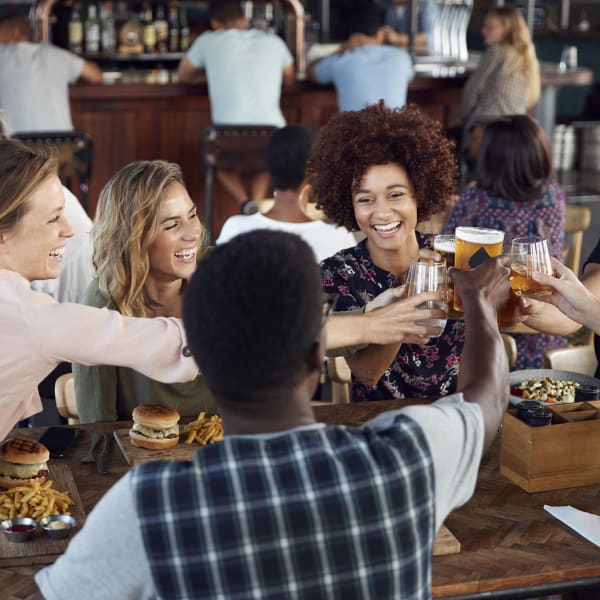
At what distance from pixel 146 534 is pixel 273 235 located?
0.38 meters

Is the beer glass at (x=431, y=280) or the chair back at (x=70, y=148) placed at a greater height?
the beer glass at (x=431, y=280)

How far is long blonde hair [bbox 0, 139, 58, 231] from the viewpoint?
6.75ft

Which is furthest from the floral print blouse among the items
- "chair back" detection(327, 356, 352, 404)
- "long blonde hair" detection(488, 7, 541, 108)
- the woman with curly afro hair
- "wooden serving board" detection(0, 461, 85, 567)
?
"long blonde hair" detection(488, 7, 541, 108)

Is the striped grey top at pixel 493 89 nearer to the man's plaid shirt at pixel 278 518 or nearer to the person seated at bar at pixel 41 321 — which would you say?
the person seated at bar at pixel 41 321

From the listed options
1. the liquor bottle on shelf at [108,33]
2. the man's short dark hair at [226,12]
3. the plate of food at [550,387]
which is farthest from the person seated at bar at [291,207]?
the liquor bottle on shelf at [108,33]

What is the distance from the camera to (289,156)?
12.6ft

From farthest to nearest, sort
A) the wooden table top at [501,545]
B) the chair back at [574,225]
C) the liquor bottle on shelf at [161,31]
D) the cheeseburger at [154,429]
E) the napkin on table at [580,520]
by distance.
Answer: the liquor bottle on shelf at [161,31] < the chair back at [574,225] < the cheeseburger at [154,429] < the napkin on table at [580,520] < the wooden table top at [501,545]

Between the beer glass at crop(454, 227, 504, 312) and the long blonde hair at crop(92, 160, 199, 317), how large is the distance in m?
0.82

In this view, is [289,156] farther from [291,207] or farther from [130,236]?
[130,236]

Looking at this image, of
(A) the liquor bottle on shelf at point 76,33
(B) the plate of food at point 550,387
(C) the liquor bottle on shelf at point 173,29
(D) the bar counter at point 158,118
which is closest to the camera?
(B) the plate of food at point 550,387

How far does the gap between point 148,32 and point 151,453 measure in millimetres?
6217

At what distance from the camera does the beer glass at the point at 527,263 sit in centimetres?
199

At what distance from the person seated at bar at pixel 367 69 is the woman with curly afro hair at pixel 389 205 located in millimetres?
3296

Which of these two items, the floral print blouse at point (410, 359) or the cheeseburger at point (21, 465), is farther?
the floral print blouse at point (410, 359)
